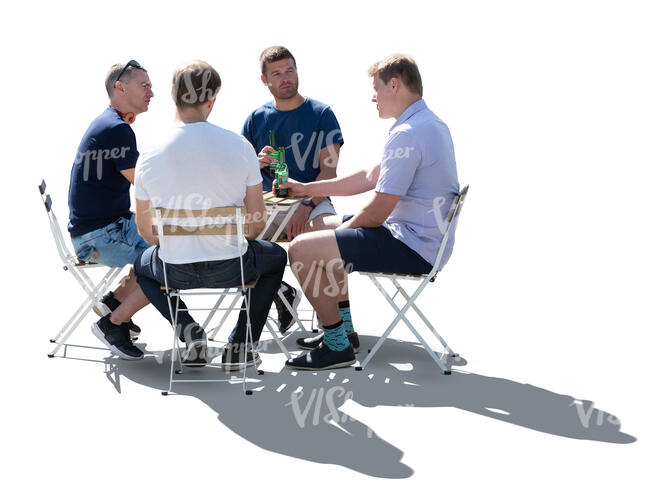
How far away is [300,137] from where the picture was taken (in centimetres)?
565

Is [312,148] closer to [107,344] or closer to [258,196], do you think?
[258,196]

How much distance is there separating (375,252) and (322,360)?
0.77 meters

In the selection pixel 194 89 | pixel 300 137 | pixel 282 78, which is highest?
pixel 282 78

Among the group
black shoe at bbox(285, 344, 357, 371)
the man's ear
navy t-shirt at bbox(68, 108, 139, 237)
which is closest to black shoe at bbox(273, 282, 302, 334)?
black shoe at bbox(285, 344, 357, 371)

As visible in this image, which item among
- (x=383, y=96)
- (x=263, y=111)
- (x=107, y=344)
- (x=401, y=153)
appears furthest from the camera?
(x=263, y=111)

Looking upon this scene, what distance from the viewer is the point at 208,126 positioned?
14.4 feet

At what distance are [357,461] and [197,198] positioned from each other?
1.62 meters

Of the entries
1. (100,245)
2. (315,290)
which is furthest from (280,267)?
(100,245)

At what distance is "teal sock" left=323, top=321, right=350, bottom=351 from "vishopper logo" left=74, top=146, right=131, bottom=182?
1670 millimetres

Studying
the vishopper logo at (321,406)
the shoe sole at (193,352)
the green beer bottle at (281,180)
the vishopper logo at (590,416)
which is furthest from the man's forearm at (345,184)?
the vishopper logo at (590,416)

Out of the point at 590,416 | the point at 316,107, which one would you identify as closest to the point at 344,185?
the point at 316,107

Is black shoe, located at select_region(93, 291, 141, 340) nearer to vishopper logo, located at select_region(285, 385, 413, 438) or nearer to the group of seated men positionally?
the group of seated men

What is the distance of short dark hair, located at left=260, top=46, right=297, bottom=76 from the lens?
215 inches

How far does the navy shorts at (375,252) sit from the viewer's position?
4805 millimetres
